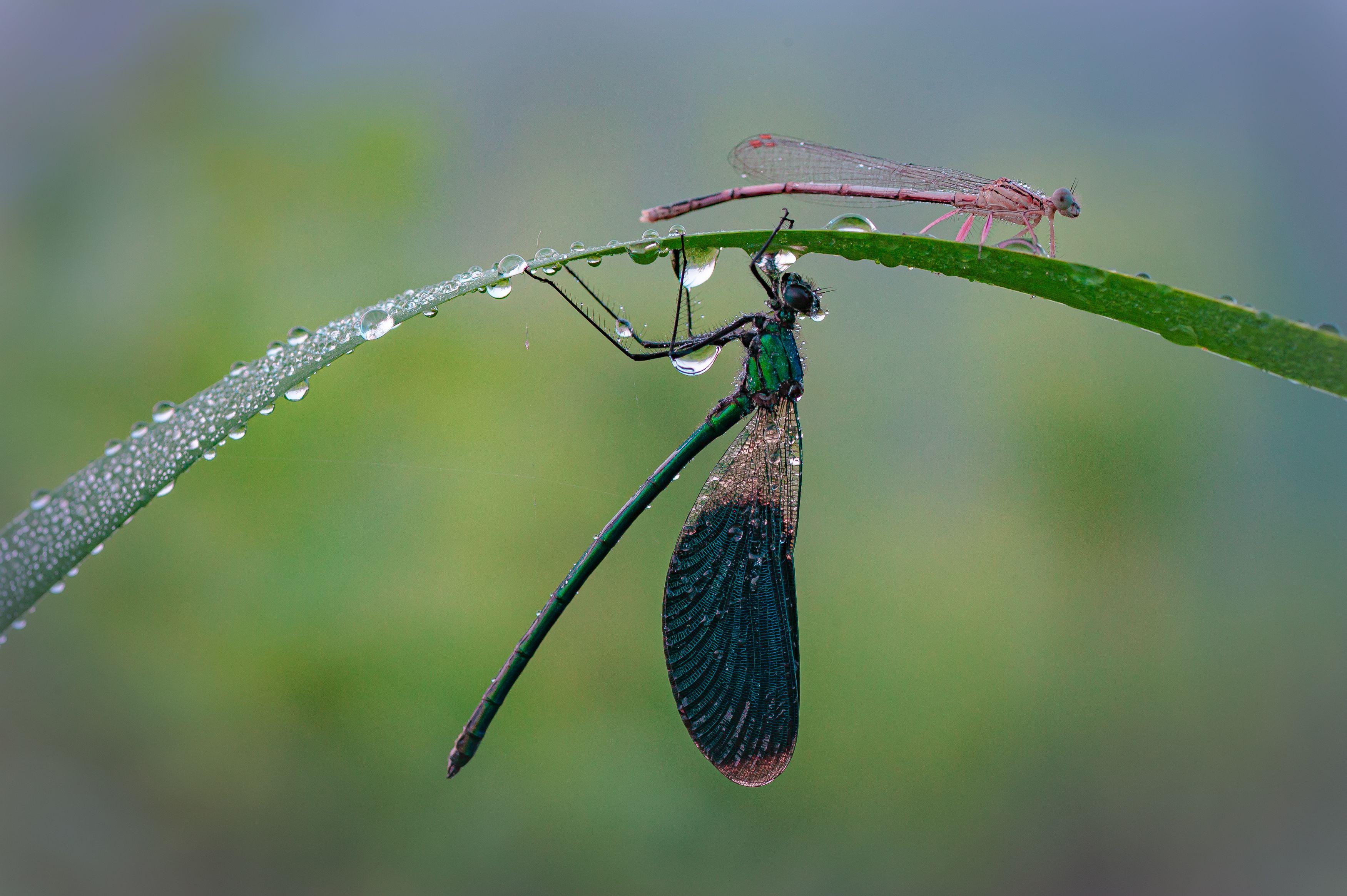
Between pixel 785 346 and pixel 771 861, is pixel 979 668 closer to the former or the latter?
pixel 771 861

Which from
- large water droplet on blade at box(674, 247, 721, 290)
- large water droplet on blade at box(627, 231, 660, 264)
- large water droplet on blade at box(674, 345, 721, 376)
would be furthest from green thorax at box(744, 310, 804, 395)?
large water droplet on blade at box(627, 231, 660, 264)

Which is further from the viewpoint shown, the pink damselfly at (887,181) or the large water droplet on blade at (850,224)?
the pink damselfly at (887,181)

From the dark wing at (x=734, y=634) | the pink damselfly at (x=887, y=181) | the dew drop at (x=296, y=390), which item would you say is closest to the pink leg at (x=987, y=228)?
the pink damselfly at (x=887, y=181)

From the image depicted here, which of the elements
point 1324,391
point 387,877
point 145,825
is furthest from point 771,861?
point 1324,391

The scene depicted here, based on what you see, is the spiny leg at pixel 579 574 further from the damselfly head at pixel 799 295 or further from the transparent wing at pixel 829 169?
the transparent wing at pixel 829 169

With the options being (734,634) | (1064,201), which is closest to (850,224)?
(734,634)

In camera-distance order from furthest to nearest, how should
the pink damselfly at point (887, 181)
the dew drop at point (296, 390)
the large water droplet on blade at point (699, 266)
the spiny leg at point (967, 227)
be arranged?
the pink damselfly at point (887, 181), the spiny leg at point (967, 227), the large water droplet on blade at point (699, 266), the dew drop at point (296, 390)
